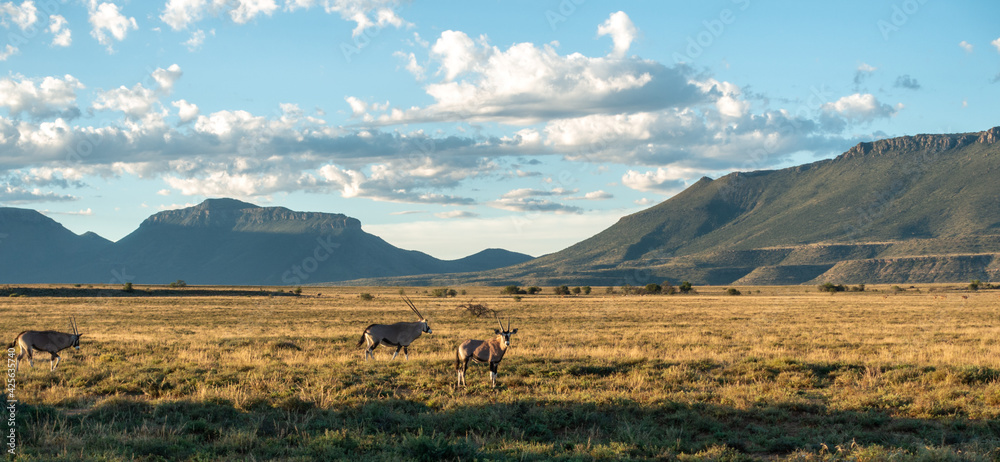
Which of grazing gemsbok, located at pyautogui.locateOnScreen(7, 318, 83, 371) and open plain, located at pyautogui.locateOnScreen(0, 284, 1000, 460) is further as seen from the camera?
grazing gemsbok, located at pyautogui.locateOnScreen(7, 318, 83, 371)

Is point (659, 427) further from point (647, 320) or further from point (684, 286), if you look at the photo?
point (684, 286)

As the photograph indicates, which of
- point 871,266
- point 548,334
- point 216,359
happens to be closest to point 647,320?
point 548,334

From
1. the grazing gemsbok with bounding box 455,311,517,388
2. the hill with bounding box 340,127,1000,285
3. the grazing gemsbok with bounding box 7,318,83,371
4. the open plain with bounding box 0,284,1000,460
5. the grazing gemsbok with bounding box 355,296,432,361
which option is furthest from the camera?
the hill with bounding box 340,127,1000,285

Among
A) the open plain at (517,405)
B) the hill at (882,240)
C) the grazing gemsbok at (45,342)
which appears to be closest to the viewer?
the open plain at (517,405)

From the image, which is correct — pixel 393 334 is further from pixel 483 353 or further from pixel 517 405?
pixel 517 405

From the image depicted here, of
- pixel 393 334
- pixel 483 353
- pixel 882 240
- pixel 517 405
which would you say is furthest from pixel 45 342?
pixel 882 240

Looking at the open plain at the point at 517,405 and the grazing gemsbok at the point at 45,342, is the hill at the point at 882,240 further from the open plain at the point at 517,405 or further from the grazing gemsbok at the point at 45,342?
the grazing gemsbok at the point at 45,342

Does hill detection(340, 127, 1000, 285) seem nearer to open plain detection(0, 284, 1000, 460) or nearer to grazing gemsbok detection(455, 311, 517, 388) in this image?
open plain detection(0, 284, 1000, 460)

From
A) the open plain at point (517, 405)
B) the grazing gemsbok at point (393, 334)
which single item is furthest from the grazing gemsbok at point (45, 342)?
the grazing gemsbok at point (393, 334)

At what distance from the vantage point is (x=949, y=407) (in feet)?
37.9

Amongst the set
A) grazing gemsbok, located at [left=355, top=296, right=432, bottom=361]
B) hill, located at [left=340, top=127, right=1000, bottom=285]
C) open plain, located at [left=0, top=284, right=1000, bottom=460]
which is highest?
hill, located at [left=340, top=127, right=1000, bottom=285]

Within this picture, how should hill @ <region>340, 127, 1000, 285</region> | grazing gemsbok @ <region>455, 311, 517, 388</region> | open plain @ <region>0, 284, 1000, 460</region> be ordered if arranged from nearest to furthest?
open plain @ <region>0, 284, 1000, 460</region> < grazing gemsbok @ <region>455, 311, 517, 388</region> < hill @ <region>340, 127, 1000, 285</region>

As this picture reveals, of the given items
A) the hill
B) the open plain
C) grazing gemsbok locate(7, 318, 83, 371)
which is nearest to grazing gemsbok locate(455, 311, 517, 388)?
the open plain

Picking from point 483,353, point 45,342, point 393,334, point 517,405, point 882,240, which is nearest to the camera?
point 517,405
